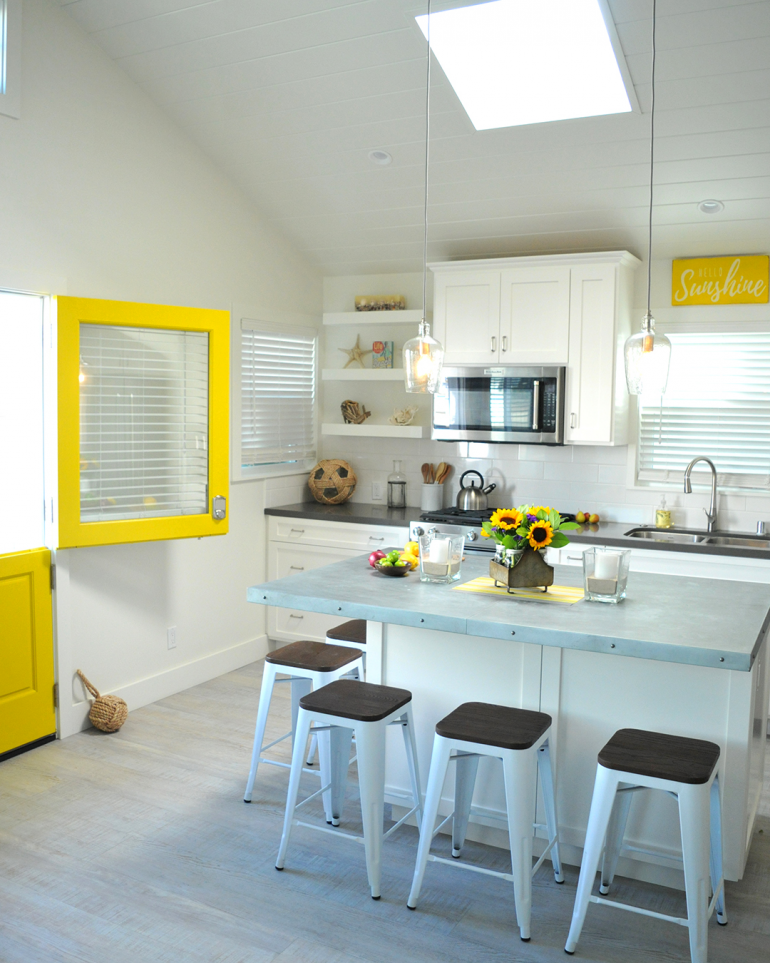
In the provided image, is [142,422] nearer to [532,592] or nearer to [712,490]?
[532,592]

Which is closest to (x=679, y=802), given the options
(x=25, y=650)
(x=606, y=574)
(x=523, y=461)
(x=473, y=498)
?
(x=606, y=574)

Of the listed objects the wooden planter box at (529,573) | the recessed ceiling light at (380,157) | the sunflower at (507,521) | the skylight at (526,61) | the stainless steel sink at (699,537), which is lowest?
the stainless steel sink at (699,537)

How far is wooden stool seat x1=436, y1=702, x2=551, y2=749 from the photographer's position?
2533 millimetres

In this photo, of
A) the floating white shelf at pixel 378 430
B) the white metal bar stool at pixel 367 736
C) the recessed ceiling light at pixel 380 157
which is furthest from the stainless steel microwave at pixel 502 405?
the white metal bar stool at pixel 367 736

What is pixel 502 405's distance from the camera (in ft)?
16.0

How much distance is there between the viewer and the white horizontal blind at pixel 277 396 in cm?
522

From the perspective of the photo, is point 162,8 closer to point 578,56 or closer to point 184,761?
point 578,56

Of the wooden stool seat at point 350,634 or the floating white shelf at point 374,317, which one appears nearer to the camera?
the wooden stool seat at point 350,634

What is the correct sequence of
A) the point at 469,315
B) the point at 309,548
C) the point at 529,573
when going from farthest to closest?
1. the point at 309,548
2. the point at 469,315
3. the point at 529,573

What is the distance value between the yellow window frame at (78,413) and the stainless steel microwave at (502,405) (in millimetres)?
1285

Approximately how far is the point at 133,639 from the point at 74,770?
0.85m

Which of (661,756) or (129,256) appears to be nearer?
(661,756)

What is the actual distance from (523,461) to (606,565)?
243 cm

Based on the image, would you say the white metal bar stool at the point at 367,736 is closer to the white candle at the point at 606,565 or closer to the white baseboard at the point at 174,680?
the white candle at the point at 606,565
